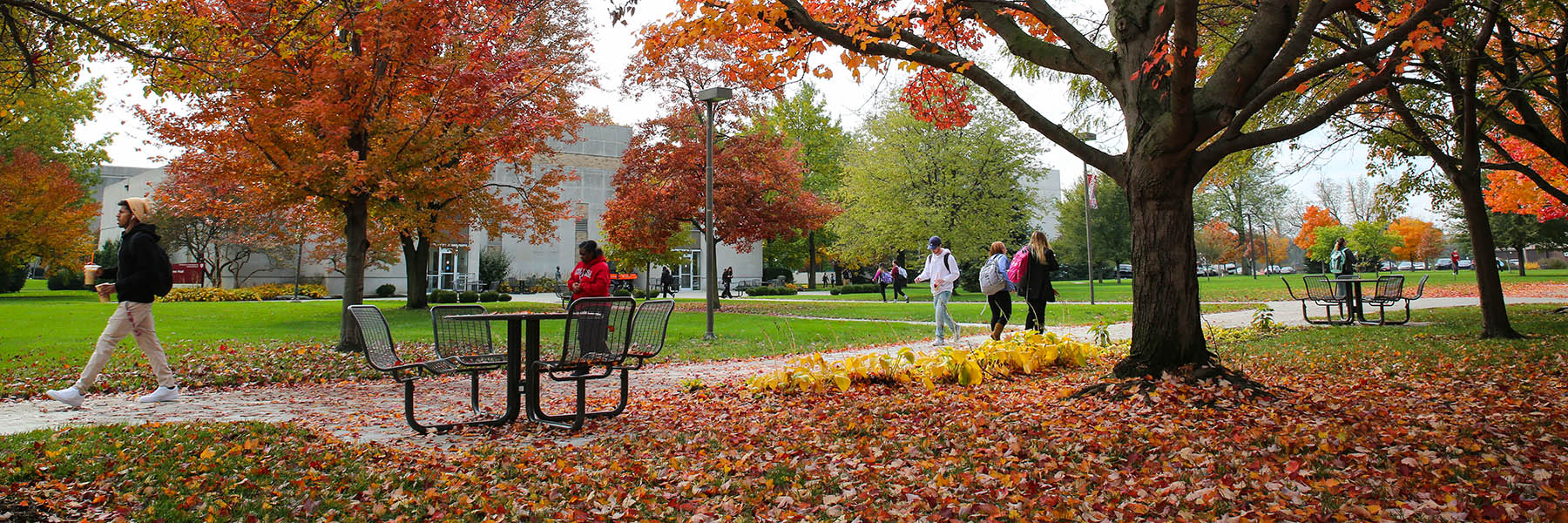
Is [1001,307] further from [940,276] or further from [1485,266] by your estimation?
[1485,266]

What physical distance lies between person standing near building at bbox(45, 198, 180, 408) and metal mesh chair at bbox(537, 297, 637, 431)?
11.9ft

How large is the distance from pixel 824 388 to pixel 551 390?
2.88 metres

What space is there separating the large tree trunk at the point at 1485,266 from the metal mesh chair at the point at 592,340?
34.3 ft

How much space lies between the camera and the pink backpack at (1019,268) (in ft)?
34.2

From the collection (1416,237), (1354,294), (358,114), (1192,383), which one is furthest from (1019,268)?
(1416,237)

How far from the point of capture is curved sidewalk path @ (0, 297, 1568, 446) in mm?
5730

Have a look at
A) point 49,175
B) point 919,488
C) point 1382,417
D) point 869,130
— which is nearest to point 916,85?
point 1382,417

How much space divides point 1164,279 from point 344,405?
270 inches

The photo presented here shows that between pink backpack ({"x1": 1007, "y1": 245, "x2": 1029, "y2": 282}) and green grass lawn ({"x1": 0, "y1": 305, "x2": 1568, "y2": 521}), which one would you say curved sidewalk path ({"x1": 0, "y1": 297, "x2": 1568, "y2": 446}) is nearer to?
green grass lawn ({"x1": 0, "y1": 305, "x2": 1568, "y2": 521})

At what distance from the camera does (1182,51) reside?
5.03 metres

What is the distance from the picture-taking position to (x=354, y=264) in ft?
37.2

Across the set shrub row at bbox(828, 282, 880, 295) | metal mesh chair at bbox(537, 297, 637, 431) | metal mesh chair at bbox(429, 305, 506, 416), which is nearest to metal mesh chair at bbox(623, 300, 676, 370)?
metal mesh chair at bbox(537, 297, 637, 431)

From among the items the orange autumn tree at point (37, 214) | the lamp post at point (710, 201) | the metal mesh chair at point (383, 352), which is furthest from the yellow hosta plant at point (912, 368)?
the orange autumn tree at point (37, 214)

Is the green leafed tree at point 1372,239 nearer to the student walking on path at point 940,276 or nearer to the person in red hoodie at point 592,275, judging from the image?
the student walking on path at point 940,276
